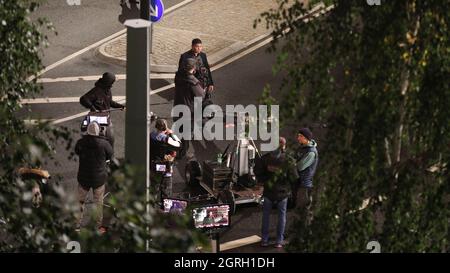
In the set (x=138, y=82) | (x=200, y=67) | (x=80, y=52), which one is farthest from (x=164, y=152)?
(x=80, y=52)

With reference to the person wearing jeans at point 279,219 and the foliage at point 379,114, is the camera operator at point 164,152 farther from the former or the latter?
the foliage at point 379,114

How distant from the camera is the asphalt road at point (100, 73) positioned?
16.7 metres

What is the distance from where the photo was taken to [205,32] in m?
23.8

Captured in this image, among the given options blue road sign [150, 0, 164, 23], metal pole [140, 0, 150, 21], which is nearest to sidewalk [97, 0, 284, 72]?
blue road sign [150, 0, 164, 23]

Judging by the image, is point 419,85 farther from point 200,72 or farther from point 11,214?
point 200,72

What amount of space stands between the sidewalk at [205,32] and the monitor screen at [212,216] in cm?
799

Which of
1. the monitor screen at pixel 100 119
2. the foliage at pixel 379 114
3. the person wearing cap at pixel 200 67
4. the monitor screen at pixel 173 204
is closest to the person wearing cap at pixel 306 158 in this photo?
the monitor screen at pixel 173 204

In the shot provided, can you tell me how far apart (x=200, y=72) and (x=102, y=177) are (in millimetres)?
4538

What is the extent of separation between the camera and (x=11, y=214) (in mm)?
7426

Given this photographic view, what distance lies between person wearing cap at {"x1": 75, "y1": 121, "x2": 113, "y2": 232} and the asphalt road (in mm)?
1508

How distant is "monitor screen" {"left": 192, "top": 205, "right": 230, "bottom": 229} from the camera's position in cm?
1390

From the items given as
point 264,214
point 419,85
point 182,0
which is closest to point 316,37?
point 419,85

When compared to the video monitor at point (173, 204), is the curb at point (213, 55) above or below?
above

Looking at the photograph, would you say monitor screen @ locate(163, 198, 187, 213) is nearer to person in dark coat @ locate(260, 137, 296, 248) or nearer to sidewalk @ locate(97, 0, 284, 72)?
person in dark coat @ locate(260, 137, 296, 248)
